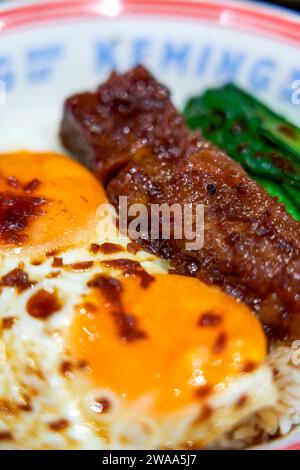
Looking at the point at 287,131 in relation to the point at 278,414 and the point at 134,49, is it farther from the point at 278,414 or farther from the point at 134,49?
the point at 278,414

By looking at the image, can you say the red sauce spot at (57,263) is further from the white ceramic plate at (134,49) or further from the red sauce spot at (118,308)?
the white ceramic plate at (134,49)

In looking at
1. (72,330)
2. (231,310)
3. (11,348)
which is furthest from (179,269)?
(11,348)

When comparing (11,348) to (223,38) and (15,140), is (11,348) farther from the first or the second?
(223,38)

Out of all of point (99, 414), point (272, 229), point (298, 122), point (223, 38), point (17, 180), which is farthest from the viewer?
point (223, 38)

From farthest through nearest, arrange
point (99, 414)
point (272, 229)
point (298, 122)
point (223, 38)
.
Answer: point (223, 38) < point (298, 122) < point (272, 229) < point (99, 414)

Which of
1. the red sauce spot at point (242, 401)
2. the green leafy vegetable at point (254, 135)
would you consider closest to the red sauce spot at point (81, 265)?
the red sauce spot at point (242, 401)

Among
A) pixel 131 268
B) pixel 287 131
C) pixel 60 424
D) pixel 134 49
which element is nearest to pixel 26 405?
pixel 60 424

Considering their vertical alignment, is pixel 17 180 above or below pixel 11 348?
above
